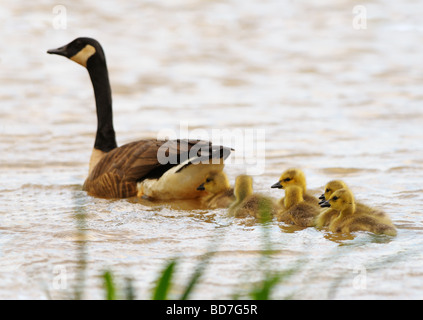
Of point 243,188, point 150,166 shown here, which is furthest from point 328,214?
point 150,166

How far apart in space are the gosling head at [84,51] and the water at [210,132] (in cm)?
129

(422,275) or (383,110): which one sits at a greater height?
(383,110)

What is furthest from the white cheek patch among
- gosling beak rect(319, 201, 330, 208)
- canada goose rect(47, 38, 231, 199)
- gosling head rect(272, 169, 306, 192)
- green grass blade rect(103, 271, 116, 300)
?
green grass blade rect(103, 271, 116, 300)

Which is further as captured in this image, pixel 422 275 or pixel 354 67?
pixel 354 67

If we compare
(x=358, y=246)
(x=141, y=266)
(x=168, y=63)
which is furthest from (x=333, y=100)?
(x=141, y=266)

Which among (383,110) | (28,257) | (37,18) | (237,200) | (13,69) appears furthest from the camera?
(37,18)

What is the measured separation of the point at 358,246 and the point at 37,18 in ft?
42.3

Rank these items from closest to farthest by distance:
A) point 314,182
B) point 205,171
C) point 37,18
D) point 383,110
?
1. point 205,171
2. point 314,182
3. point 383,110
4. point 37,18

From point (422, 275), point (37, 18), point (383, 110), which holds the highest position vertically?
point (37, 18)

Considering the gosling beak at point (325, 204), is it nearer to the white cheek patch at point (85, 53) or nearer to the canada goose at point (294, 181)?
the canada goose at point (294, 181)

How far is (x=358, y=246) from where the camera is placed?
19.7 feet

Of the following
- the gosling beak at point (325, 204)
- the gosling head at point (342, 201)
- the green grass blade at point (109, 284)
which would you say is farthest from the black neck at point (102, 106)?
the green grass blade at point (109, 284)

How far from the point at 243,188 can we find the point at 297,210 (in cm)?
66

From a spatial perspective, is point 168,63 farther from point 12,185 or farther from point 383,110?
point 12,185
